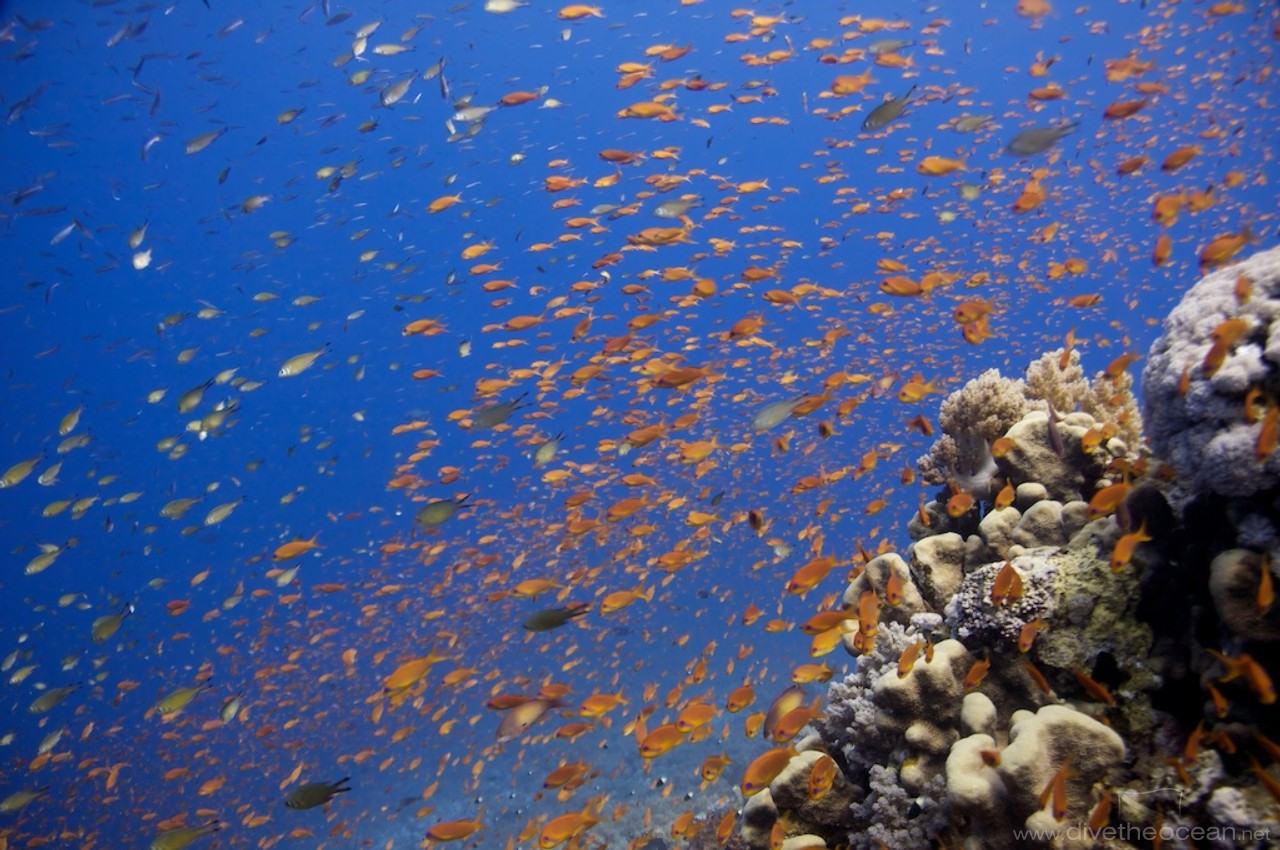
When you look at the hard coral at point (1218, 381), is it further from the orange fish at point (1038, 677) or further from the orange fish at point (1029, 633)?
the orange fish at point (1038, 677)

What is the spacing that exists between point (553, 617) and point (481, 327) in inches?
1025

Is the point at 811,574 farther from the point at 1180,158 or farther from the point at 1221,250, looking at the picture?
the point at 1180,158

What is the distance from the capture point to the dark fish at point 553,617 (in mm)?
5566

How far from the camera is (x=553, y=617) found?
573cm

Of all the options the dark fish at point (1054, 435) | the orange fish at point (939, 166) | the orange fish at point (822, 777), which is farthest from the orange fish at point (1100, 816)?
the orange fish at point (939, 166)

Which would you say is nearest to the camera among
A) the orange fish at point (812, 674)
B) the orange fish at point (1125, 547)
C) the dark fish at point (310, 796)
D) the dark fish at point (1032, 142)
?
the orange fish at point (1125, 547)

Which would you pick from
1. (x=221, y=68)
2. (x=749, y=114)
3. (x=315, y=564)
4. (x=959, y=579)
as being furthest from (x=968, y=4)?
(x=315, y=564)

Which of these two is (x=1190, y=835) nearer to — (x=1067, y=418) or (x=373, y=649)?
(x=1067, y=418)

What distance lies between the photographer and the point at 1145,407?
3201mm

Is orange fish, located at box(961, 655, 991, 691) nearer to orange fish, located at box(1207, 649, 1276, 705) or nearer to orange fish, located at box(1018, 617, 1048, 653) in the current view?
orange fish, located at box(1018, 617, 1048, 653)

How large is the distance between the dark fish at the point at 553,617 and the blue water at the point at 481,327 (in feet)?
10.5

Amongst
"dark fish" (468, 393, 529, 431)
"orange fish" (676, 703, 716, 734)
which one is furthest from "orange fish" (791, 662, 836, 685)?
"dark fish" (468, 393, 529, 431)

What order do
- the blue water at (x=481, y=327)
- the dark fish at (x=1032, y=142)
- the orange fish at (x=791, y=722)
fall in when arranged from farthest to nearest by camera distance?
the blue water at (x=481, y=327) < the dark fish at (x=1032, y=142) < the orange fish at (x=791, y=722)

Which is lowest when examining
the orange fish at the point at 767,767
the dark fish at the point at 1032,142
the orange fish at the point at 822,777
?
the orange fish at the point at 767,767
